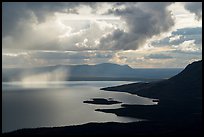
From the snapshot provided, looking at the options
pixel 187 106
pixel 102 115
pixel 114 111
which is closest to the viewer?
pixel 102 115

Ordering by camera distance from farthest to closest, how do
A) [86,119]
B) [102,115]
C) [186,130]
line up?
[102,115] → [86,119] → [186,130]

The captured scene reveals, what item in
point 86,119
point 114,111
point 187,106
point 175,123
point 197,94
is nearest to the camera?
point 175,123

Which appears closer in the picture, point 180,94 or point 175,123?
point 175,123

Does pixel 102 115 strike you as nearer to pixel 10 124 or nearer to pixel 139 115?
pixel 139 115

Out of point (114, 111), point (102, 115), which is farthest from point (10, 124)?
point (114, 111)

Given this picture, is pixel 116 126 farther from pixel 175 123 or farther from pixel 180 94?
pixel 180 94

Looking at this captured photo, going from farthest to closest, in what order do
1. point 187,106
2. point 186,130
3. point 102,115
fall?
1. point 187,106
2. point 102,115
3. point 186,130

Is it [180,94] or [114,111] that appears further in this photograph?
[180,94]

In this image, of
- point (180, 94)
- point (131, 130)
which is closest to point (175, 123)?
point (131, 130)

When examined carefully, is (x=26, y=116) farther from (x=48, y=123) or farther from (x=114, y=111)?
(x=114, y=111)
